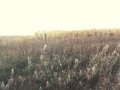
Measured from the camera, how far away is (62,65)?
34.5 ft

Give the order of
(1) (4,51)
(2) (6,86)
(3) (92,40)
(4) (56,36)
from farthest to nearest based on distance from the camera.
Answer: (4) (56,36) → (3) (92,40) → (1) (4,51) → (2) (6,86)

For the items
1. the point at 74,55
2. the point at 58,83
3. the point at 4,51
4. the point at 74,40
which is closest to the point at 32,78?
the point at 58,83

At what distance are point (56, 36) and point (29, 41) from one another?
135 cm

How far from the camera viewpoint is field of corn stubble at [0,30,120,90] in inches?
368

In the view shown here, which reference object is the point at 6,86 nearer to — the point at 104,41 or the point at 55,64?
the point at 55,64

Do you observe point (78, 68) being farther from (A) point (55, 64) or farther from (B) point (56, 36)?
(B) point (56, 36)

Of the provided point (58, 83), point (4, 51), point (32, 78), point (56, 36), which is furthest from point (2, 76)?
point (56, 36)

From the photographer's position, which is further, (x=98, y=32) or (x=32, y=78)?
(x=98, y=32)

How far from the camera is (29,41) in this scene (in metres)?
14.1

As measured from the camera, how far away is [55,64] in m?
10.6

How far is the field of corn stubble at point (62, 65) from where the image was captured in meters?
9.34

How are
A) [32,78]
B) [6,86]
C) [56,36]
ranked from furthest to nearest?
1. [56,36]
2. [32,78]
3. [6,86]

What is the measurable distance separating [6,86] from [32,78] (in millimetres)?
911

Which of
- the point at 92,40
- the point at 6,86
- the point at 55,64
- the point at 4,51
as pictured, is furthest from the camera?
the point at 92,40
